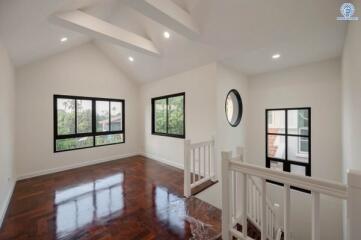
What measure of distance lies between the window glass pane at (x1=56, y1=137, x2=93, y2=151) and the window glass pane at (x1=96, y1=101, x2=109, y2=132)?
1.44ft

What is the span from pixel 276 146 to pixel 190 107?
7.79 ft

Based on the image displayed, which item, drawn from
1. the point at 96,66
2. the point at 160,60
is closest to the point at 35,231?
the point at 160,60

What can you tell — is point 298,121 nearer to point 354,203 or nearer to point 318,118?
point 318,118

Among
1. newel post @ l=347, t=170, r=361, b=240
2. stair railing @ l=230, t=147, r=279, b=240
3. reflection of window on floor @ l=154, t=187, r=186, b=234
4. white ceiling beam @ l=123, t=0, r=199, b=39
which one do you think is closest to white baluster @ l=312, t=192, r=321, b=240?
newel post @ l=347, t=170, r=361, b=240

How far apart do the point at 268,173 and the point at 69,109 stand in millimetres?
4991

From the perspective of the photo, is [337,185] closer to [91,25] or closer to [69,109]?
[91,25]

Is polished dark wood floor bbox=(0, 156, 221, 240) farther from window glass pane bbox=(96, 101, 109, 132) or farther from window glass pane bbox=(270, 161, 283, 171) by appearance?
window glass pane bbox=(270, 161, 283, 171)

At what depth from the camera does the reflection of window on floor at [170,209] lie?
7.54 feet

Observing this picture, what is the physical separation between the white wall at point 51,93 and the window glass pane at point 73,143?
0.14 meters

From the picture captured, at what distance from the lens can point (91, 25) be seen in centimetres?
308

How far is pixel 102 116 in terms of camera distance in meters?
5.30

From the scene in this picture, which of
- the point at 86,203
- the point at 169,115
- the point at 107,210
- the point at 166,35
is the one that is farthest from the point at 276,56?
the point at 86,203

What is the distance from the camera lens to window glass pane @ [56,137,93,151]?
4.48 meters

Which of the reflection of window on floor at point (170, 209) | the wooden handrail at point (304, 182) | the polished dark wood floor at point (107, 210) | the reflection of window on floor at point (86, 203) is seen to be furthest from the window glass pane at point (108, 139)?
the wooden handrail at point (304, 182)
